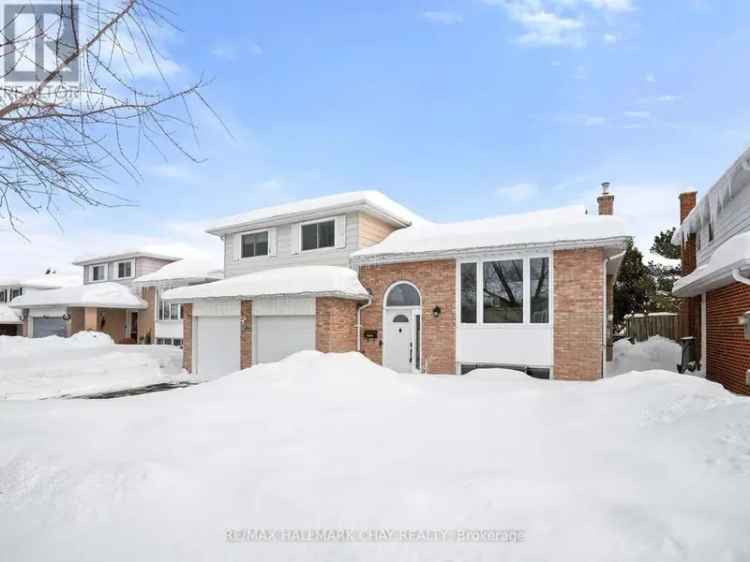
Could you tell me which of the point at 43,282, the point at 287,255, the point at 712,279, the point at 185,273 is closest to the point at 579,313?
the point at 712,279

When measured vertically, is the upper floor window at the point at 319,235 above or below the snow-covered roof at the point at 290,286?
above

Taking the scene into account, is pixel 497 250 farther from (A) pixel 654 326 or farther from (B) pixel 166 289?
(B) pixel 166 289

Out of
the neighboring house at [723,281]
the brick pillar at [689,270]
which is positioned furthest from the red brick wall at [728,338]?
the brick pillar at [689,270]

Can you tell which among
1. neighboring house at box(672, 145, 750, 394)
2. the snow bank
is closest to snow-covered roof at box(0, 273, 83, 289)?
the snow bank

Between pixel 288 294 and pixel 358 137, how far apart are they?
778 centimetres

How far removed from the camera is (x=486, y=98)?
526 inches

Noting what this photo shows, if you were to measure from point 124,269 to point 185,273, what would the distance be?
6.83 meters

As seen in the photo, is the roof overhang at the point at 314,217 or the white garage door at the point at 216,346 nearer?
the white garage door at the point at 216,346

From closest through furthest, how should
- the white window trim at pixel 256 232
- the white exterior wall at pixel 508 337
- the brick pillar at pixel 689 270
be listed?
1. the white exterior wall at pixel 508 337
2. the brick pillar at pixel 689 270
3. the white window trim at pixel 256 232

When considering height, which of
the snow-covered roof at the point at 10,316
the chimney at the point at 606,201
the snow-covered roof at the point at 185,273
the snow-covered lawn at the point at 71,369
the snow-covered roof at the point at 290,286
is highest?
the chimney at the point at 606,201

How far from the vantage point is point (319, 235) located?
14.3m

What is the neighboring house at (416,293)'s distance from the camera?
9734 millimetres

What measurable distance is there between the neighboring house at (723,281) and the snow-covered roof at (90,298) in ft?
87.3

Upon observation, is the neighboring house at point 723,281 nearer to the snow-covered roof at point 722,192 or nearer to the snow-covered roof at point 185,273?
the snow-covered roof at point 722,192
